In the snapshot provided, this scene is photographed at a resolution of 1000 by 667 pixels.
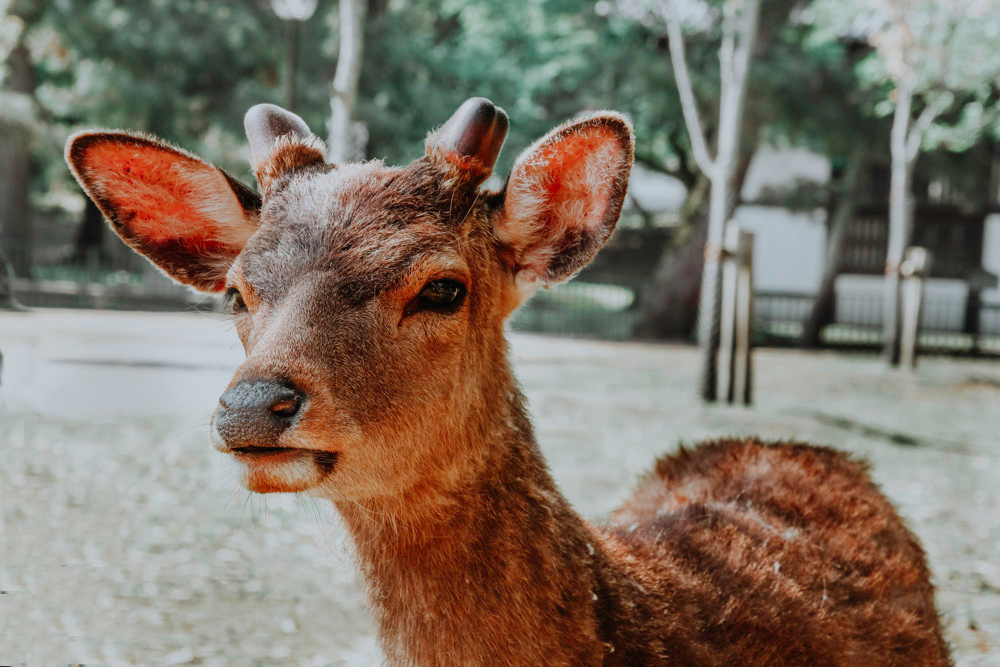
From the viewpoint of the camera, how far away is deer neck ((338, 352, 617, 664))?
2.01 m

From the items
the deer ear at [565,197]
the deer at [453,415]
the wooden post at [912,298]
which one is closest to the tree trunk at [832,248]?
the wooden post at [912,298]

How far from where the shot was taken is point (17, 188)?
19.1 m

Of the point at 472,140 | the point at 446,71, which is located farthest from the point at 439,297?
the point at 446,71

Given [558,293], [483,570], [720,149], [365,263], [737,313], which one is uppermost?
[720,149]

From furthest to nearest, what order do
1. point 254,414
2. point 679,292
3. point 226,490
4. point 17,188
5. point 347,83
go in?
point 17,188, point 679,292, point 347,83, point 226,490, point 254,414

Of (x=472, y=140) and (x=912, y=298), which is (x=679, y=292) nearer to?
(x=912, y=298)

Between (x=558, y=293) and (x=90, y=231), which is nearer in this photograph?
(x=558, y=293)

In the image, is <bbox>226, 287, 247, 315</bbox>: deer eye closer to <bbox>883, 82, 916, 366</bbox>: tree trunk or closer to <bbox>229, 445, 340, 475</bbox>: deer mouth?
<bbox>229, 445, 340, 475</bbox>: deer mouth

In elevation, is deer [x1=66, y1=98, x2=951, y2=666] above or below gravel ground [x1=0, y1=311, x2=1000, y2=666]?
above

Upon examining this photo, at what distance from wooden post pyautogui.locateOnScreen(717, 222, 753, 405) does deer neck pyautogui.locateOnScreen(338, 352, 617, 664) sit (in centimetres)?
740

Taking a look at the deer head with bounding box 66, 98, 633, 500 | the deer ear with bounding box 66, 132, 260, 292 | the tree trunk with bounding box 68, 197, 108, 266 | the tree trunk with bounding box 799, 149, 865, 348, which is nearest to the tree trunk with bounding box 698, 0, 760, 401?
the deer head with bounding box 66, 98, 633, 500

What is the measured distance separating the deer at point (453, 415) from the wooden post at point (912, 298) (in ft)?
39.5

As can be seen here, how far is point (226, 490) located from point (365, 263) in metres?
3.78

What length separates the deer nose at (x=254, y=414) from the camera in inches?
65.9
